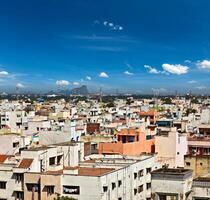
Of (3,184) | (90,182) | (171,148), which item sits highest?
(171,148)

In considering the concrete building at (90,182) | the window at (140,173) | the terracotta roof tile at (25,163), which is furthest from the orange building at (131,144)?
Answer: the terracotta roof tile at (25,163)

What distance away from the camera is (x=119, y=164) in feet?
113

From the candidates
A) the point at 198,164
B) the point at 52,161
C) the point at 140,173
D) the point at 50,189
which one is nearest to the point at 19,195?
the point at 50,189

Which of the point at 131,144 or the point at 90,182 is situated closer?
the point at 90,182

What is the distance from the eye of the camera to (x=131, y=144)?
44156 mm

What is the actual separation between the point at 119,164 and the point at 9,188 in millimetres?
7385

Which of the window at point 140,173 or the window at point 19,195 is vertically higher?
the window at point 140,173

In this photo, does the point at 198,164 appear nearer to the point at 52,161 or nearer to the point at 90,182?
the point at 52,161

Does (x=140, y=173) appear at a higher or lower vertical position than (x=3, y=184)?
higher

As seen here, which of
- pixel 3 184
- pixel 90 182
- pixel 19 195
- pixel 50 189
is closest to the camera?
pixel 90 182

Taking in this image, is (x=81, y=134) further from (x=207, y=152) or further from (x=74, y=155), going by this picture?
(x=74, y=155)

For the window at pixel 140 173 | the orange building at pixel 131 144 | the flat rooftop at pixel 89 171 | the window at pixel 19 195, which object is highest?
the orange building at pixel 131 144

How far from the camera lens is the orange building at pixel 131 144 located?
4312cm

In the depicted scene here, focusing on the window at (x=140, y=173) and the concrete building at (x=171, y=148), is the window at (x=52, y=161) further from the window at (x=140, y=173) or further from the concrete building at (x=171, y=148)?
the concrete building at (x=171, y=148)
